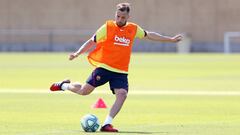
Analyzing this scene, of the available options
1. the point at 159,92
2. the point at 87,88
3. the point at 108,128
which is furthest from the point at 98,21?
the point at 108,128

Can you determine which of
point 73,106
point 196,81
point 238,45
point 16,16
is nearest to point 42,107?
point 73,106

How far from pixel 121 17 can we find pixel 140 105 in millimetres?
5841

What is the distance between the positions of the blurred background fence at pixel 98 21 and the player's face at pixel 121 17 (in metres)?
49.1

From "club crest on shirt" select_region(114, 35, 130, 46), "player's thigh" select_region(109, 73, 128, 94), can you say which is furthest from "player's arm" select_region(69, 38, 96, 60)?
"player's thigh" select_region(109, 73, 128, 94)

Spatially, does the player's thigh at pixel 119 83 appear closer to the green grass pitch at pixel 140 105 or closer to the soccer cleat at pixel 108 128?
the green grass pitch at pixel 140 105

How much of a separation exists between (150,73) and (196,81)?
5.82 m

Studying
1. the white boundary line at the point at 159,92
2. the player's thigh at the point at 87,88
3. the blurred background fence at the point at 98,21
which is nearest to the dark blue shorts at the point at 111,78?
the player's thigh at the point at 87,88

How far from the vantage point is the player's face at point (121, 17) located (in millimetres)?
14379

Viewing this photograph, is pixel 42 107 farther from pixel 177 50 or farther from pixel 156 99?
pixel 177 50

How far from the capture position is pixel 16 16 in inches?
2653

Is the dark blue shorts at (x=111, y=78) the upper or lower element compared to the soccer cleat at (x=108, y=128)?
upper

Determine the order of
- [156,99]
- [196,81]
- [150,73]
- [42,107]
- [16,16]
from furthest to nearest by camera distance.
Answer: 1. [16,16]
2. [150,73]
3. [196,81]
4. [156,99]
5. [42,107]

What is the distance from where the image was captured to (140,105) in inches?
Result: 790

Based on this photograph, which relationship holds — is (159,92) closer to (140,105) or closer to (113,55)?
(140,105)
